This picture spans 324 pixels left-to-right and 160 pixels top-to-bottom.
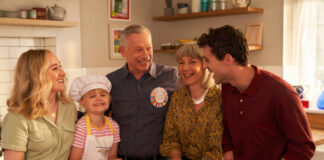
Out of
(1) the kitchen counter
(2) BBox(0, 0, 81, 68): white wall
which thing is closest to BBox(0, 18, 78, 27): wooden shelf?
(2) BBox(0, 0, 81, 68): white wall

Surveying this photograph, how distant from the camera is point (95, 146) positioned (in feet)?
7.02

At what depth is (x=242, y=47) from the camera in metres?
1.93

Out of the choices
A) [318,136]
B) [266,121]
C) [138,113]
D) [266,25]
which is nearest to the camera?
[266,121]

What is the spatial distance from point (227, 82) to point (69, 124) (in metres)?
0.98

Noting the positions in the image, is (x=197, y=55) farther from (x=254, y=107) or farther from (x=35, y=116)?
(x=35, y=116)

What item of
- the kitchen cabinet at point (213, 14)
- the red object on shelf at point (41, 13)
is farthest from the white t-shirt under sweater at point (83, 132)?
the kitchen cabinet at point (213, 14)

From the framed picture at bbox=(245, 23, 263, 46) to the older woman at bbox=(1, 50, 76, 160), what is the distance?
2.75 meters

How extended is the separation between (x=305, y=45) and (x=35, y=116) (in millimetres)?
3223

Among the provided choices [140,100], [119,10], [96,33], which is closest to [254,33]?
[119,10]

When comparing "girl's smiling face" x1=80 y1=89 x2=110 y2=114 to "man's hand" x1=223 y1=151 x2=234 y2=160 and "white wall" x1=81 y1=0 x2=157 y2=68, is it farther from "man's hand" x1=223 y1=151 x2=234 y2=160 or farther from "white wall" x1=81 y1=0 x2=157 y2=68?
"white wall" x1=81 y1=0 x2=157 y2=68

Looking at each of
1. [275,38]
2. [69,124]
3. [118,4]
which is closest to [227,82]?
[69,124]

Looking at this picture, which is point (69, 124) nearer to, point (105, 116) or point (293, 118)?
point (105, 116)

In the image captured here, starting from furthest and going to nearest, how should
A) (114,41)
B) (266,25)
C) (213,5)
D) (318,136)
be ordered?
(114,41)
(213,5)
(266,25)
(318,136)

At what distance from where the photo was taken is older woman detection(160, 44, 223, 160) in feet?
6.95
